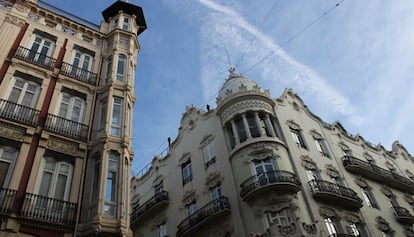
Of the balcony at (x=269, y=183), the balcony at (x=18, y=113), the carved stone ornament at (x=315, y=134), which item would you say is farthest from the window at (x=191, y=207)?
the balcony at (x=18, y=113)

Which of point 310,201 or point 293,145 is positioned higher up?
point 293,145

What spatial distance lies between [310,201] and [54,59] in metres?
16.3

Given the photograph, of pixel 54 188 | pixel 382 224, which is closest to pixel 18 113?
pixel 54 188

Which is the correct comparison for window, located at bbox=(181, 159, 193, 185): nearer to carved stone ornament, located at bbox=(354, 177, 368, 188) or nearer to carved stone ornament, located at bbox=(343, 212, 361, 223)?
carved stone ornament, located at bbox=(343, 212, 361, 223)

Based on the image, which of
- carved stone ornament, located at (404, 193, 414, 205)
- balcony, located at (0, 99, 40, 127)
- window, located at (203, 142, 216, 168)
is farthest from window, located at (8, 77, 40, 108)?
carved stone ornament, located at (404, 193, 414, 205)

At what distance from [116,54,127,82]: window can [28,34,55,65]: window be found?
315 cm

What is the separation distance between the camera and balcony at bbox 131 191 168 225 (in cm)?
2719

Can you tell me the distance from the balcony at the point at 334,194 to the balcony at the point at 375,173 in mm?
3491

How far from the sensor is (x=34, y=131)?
12.8m

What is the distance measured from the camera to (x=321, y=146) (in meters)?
27.9

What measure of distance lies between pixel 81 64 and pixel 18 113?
4835 millimetres

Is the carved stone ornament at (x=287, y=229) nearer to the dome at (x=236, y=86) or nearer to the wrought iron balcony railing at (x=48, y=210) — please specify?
the dome at (x=236, y=86)

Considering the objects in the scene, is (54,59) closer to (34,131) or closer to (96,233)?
(34,131)

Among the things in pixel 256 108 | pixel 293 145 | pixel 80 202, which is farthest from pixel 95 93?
pixel 293 145
